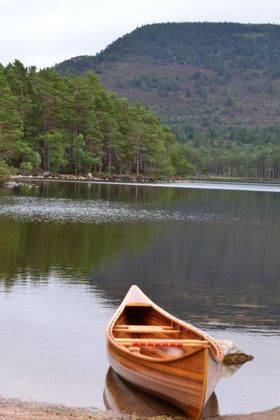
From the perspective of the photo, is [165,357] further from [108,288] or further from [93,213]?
[93,213]

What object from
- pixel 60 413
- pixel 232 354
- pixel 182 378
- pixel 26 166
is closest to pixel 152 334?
pixel 232 354

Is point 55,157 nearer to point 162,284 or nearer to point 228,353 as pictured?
point 162,284

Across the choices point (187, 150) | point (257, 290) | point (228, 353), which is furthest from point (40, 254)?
point (187, 150)

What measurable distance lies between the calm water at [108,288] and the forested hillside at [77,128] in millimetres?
51294

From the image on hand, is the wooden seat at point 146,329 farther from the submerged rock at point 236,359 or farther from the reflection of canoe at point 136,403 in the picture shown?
the submerged rock at point 236,359

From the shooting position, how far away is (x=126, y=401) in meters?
12.7

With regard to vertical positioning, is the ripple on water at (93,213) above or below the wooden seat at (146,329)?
below

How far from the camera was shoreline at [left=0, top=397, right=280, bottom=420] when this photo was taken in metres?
10.9

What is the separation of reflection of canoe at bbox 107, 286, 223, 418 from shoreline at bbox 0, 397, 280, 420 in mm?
649

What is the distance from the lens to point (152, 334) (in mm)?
14883

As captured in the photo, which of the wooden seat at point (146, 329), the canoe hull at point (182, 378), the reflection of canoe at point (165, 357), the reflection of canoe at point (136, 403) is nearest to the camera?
the canoe hull at point (182, 378)

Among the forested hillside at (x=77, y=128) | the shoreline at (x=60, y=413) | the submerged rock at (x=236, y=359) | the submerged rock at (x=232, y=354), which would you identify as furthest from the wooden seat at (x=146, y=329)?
the forested hillside at (x=77, y=128)

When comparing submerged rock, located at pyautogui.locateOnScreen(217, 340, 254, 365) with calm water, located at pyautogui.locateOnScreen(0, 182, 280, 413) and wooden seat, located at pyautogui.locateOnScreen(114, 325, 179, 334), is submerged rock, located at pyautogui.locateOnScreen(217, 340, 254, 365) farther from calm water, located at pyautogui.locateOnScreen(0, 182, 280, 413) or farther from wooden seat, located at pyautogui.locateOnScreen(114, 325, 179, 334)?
wooden seat, located at pyautogui.locateOnScreen(114, 325, 179, 334)

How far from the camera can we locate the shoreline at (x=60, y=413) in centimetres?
1089
